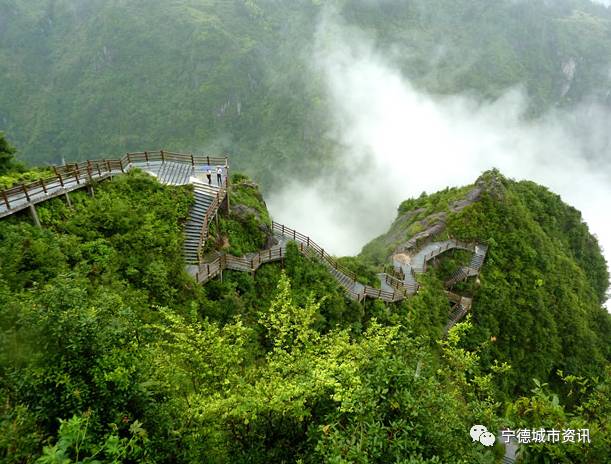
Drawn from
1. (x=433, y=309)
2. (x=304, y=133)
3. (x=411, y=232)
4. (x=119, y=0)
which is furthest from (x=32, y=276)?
(x=119, y=0)

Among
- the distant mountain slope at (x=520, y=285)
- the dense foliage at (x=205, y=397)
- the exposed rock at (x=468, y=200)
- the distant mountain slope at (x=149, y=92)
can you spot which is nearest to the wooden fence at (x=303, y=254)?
the dense foliage at (x=205, y=397)

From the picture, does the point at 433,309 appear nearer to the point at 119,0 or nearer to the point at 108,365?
the point at 108,365

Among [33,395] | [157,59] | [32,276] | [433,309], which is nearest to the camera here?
[33,395]

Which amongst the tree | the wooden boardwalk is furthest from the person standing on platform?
the tree

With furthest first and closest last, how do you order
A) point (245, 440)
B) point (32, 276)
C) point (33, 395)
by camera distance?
point (32, 276) → point (245, 440) → point (33, 395)

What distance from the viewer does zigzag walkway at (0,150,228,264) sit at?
17.1 m

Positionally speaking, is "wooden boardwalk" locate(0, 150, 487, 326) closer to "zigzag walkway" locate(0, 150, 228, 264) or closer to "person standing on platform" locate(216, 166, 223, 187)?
"zigzag walkway" locate(0, 150, 228, 264)

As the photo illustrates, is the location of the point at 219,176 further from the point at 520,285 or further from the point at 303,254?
the point at 520,285

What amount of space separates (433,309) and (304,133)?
149 metres

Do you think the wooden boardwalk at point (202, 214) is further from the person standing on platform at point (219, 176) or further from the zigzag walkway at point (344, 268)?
the person standing on platform at point (219, 176)

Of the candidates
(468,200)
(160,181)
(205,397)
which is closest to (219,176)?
(160,181)

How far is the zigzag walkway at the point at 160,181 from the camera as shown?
17094mm

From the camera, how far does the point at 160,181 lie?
25719 millimetres

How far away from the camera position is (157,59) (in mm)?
186875
